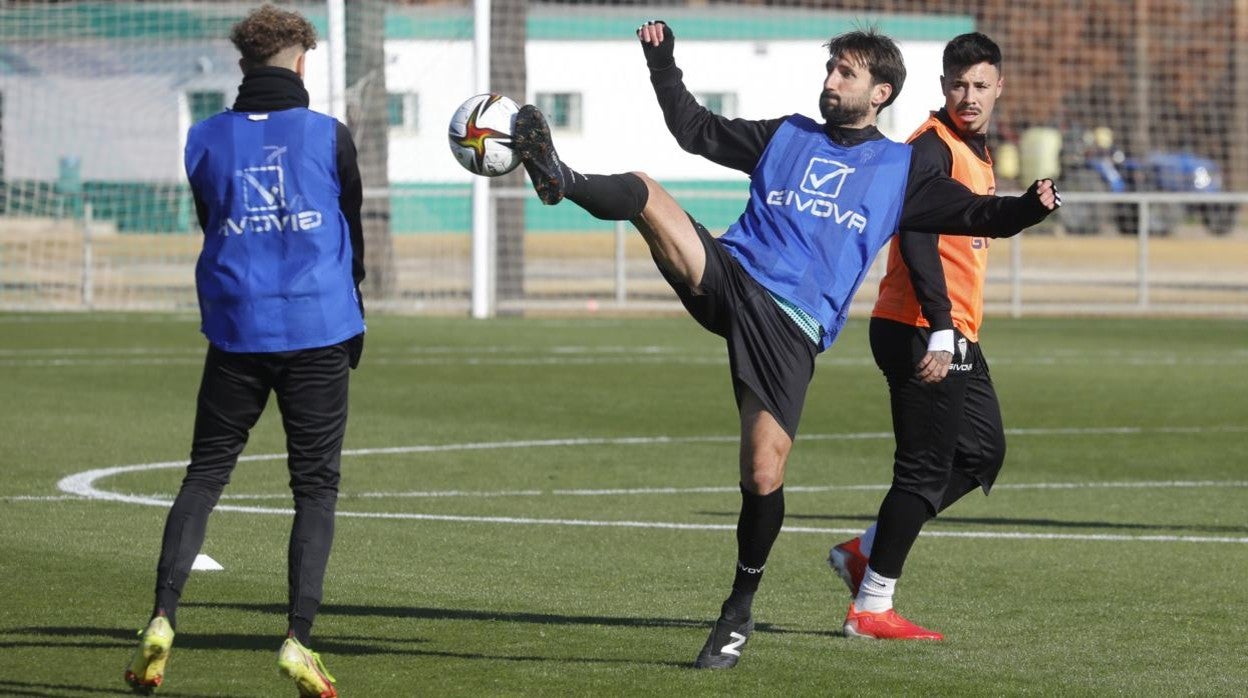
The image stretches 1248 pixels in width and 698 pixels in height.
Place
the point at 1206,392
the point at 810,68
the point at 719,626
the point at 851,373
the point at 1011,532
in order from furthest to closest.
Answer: the point at 810,68, the point at 851,373, the point at 1206,392, the point at 1011,532, the point at 719,626

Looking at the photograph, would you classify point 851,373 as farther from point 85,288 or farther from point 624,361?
point 85,288

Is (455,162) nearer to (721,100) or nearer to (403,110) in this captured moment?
(403,110)

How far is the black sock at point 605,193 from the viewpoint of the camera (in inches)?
243

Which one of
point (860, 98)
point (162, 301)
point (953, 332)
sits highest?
point (860, 98)

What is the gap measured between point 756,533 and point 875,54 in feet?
5.28

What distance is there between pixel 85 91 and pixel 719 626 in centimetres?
2369

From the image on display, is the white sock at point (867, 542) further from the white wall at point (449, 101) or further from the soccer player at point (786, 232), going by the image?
the white wall at point (449, 101)

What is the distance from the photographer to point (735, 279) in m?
6.62

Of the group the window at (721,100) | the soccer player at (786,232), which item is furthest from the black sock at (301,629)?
the window at (721,100)

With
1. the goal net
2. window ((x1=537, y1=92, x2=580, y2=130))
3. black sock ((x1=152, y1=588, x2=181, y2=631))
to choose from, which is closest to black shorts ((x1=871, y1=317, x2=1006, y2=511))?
black sock ((x1=152, y1=588, x2=181, y2=631))

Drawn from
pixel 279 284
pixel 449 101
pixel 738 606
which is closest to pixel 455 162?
pixel 449 101

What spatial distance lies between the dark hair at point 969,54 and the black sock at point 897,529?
1538 millimetres

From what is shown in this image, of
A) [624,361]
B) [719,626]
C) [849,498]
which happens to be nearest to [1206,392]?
[624,361]

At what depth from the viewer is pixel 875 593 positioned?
726 centimetres
